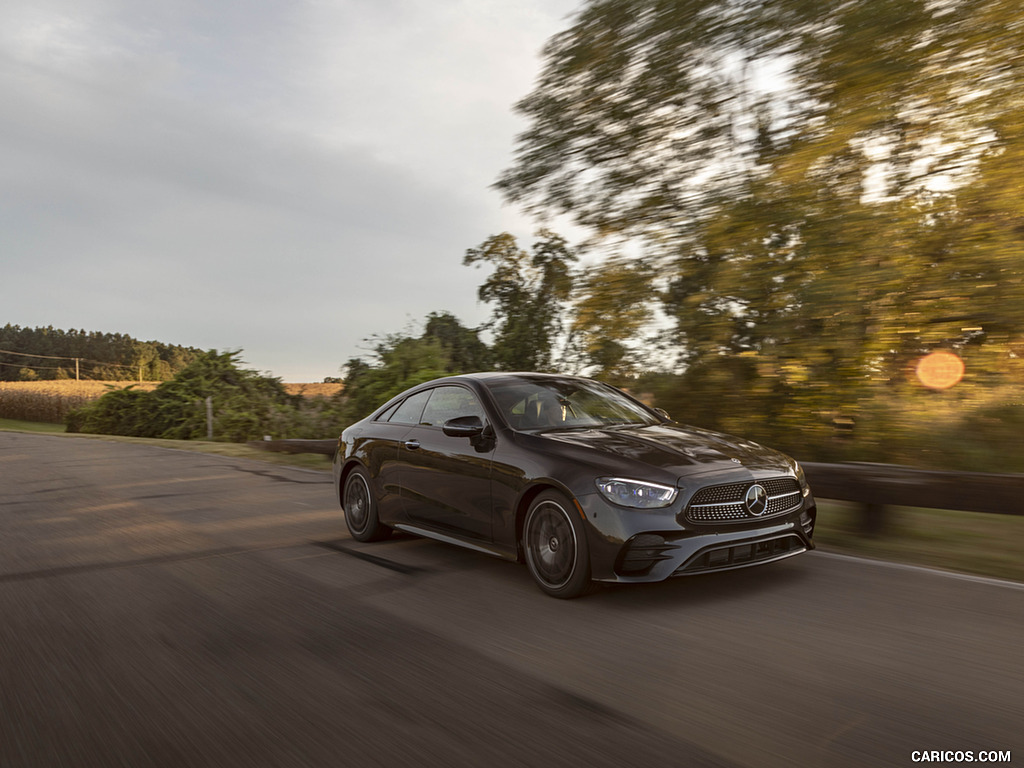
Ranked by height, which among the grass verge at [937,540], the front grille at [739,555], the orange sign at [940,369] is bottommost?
the grass verge at [937,540]

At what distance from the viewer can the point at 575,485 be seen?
17.1 feet

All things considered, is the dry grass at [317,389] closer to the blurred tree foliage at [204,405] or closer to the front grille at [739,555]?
the blurred tree foliage at [204,405]

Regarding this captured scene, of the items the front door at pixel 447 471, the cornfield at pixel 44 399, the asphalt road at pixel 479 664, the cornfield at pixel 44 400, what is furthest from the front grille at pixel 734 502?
the cornfield at pixel 44 400

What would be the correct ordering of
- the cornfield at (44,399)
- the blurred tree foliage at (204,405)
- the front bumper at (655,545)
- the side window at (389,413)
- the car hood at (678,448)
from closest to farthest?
the front bumper at (655,545) → the car hood at (678,448) → the side window at (389,413) → the blurred tree foliage at (204,405) → the cornfield at (44,399)

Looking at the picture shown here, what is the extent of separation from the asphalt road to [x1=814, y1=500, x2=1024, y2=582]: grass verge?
0.64 metres

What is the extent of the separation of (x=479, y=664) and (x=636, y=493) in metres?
1.48

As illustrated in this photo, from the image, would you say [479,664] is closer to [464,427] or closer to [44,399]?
[464,427]

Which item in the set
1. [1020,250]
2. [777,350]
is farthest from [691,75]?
[1020,250]

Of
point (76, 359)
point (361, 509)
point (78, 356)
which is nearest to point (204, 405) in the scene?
point (361, 509)

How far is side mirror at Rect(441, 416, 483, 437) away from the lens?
6.03 m

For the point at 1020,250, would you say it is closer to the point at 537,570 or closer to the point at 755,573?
the point at 755,573

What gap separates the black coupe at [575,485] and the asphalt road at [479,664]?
30cm

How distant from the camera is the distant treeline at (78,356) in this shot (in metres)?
118

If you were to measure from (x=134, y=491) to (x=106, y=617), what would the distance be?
7.33 metres
